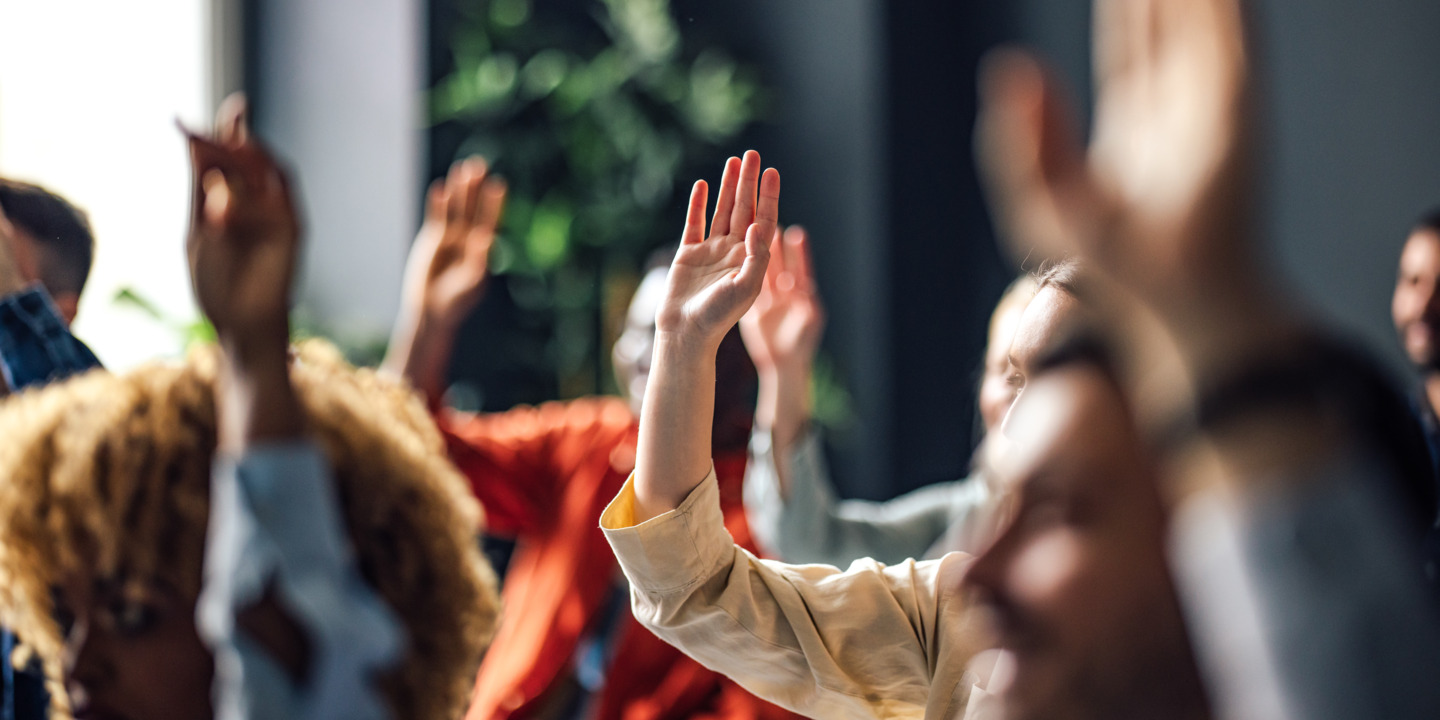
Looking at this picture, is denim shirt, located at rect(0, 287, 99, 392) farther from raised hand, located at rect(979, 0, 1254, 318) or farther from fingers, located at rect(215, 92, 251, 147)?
raised hand, located at rect(979, 0, 1254, 318)

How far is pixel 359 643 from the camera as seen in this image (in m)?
0.66

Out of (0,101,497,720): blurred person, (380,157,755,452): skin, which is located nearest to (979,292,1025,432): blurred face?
(380,157,755,452): skin

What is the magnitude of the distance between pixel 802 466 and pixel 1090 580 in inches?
43.4

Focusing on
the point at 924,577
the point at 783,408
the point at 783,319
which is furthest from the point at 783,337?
the point at 924,577

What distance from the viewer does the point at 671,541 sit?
0.75 metres

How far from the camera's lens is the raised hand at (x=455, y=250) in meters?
1.43

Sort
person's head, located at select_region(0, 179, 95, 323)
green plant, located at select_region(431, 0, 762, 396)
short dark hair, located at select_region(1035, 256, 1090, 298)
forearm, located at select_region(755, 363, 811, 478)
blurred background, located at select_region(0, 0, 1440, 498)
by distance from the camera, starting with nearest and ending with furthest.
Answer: short dark hair, located at select_region(1035, 256, 1090, 298), person's head, located at select_region(0, 179, 95, 323), forearm, located at select_region(755, 363, 811, 478), blurred background, located at select_region(0, 0, 1440, 498), green plant, located at select_region(431, 0, 762, 396)

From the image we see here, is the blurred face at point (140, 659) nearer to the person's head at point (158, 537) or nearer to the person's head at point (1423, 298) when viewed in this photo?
the person's head at point (158, 537)

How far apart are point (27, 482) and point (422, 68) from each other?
2081mm

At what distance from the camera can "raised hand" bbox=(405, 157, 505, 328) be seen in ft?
4.70

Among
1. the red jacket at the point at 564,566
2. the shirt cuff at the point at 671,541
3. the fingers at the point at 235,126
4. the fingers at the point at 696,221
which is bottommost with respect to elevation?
the red jacket at the point at 564,566

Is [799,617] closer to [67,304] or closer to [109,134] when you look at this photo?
[67,304]

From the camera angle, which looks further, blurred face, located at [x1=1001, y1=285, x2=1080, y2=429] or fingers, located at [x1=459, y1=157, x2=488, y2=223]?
fingers, located at [x1=459, y1=157, x2=488, y2=223]

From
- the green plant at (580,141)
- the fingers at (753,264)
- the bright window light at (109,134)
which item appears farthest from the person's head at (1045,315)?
the green plant at (580,141)
